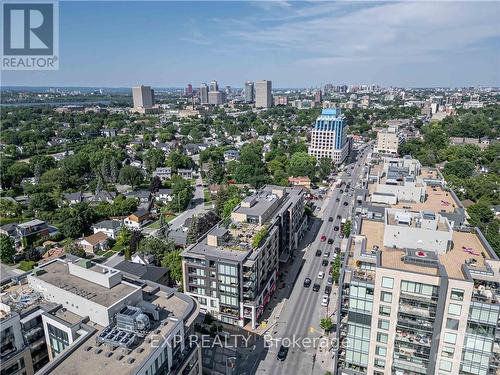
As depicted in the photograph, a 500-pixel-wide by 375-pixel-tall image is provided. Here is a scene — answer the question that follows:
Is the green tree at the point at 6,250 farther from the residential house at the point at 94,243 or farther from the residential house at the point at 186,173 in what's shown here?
the residential house at the point at 186,173

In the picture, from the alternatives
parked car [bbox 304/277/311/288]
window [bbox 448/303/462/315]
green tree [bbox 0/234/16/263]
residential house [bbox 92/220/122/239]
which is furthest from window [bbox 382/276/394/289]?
green tree [bbox 0/234/16/263]

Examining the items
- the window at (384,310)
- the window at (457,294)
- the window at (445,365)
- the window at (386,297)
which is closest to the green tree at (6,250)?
the window at (384,310)

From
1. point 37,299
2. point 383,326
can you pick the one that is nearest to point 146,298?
point 37,299

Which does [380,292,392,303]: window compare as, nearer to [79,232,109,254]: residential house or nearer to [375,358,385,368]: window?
[375,358,385,368]: window

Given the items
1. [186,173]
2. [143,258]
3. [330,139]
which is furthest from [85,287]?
[330,139]

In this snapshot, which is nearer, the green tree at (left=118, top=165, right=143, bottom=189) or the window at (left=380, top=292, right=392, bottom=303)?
the window at (left=380, top=292, right=392, bottom=303)

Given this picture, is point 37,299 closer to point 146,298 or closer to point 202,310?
point 146,298
